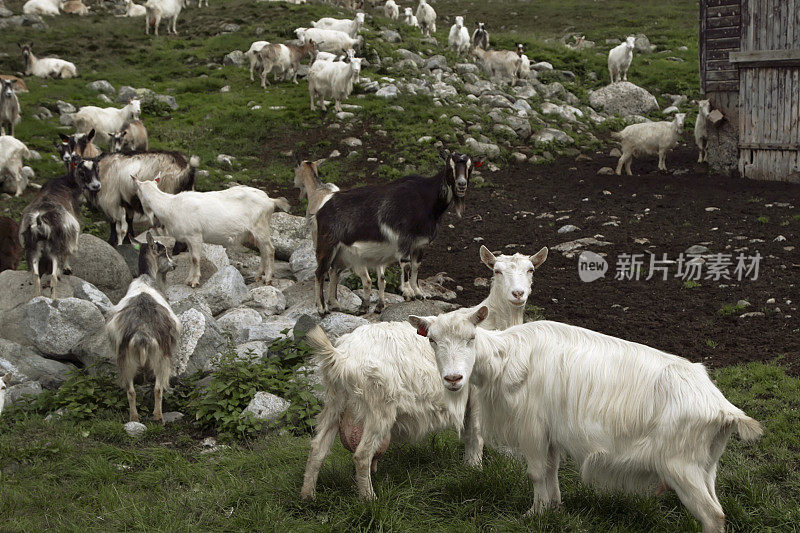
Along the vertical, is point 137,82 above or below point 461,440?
above

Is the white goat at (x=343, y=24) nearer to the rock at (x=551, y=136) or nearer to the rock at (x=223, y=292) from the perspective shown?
the rock at (x=551, y=136)

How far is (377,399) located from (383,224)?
14.9 feet

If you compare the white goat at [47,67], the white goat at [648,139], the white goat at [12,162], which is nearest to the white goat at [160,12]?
the white goat at [47,67]

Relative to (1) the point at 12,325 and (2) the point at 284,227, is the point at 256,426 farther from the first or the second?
(2) the point at 284,227

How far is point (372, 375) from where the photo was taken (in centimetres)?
475

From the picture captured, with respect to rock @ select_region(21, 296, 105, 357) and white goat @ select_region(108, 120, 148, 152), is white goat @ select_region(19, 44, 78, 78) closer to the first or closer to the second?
white goat @ select_region(108, 120, 148, 152)

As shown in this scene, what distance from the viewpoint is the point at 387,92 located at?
758 inches

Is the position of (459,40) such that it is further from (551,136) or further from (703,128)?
(703,128)

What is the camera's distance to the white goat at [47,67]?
21.8 metres

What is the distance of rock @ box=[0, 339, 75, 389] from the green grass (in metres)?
1.14

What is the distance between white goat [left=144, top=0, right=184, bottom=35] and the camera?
26.2m

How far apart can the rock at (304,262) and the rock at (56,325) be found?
3102 mm

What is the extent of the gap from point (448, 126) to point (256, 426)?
11.7 meters

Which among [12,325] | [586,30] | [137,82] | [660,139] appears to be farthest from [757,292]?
[586,30]
